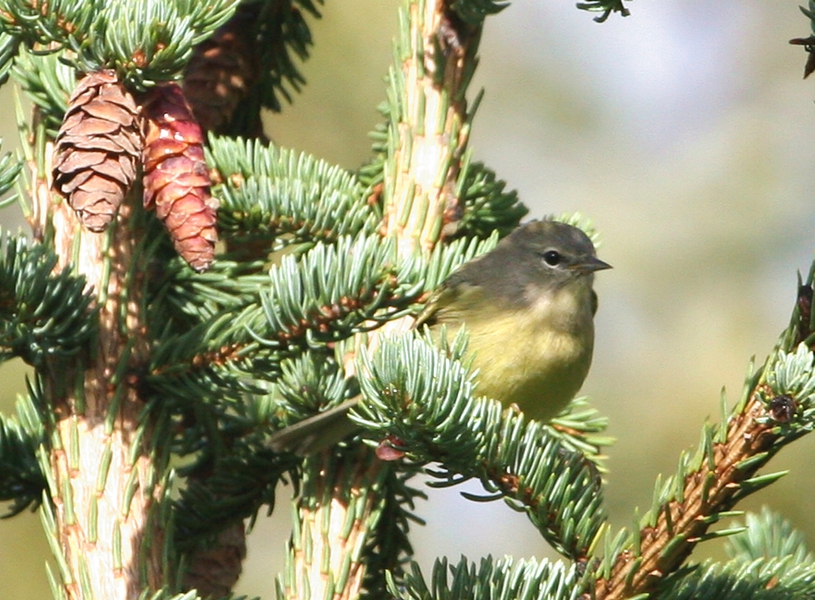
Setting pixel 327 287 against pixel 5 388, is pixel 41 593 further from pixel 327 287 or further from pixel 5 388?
pixel 327 287

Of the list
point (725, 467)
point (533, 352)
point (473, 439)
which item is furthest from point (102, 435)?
point (533, 352)

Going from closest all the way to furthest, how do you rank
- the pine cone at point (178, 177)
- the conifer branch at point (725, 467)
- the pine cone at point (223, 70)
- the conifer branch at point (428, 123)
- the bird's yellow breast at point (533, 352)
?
the conifer branch at point (725, 467), the pine cone at point (178, 177), the conifer branch at point (428, 123), the pine cone at point (223, 70), the bird's yellow breast at point (533, 352)

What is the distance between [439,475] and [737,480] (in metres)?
0.58

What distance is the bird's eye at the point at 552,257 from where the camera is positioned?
413 cm

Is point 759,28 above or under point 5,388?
above

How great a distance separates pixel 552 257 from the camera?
4145mm

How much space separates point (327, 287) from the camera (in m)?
2.33

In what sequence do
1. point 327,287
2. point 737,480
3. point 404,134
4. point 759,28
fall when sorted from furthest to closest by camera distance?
point 759,28 < point 404,134 < point 327,287 < point 737,480

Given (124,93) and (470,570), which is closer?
(470,570)

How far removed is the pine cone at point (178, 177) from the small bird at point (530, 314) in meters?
0.91

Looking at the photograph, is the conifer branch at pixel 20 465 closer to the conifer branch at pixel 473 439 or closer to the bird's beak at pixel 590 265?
the conifer branch at pixel 473 439

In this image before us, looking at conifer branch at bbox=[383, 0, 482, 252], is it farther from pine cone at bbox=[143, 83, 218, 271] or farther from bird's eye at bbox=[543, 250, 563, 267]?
bird's eye at bbox=[543, 250, 563, 267]

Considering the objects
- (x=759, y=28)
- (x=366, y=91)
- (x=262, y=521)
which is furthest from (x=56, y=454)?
(x=759, y=28)

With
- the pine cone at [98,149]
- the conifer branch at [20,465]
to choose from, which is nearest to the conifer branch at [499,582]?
the pine cone at [98,149]
